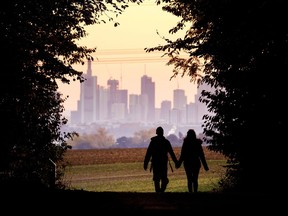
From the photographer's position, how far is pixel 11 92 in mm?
16031

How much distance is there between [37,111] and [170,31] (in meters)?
4.97

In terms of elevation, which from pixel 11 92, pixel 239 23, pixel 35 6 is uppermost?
pixel 35 6

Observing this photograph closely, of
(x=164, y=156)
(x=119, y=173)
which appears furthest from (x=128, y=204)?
(x=119, y=173)

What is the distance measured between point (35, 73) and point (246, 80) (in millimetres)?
5982

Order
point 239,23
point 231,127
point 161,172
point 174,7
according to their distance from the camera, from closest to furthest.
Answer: point 239,23 → point 161,172 → point 231,127 → point 174,7

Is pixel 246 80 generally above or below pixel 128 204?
above

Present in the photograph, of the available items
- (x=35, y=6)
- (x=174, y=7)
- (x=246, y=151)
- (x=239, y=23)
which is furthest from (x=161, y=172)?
(x=174, y=7)

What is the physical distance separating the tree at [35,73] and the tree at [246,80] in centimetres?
308

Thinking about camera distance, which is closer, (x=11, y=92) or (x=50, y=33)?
(x=11, y=92)

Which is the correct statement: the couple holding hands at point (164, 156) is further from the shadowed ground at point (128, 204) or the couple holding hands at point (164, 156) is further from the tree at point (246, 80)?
the shadowed ground at point (128, 204)

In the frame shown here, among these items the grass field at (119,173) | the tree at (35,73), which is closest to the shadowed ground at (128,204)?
the tree at (35,73)

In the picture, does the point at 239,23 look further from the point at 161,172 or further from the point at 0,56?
the point at 0,56

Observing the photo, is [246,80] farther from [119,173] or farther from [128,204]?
[119,173]

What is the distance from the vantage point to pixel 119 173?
1657 inches
